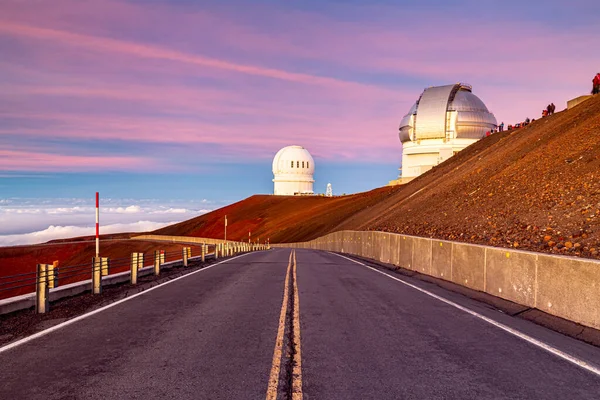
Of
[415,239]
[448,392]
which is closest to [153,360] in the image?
[448,392]

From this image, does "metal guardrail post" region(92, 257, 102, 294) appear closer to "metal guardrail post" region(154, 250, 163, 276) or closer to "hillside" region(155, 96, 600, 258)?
"metal guardrail post" region(154, 250, 163, 276)

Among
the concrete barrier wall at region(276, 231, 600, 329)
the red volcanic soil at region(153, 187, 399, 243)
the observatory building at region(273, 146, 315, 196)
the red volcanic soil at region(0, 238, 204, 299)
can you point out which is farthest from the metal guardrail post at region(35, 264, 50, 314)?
the observatory building at region(273, 146, 315, 196)

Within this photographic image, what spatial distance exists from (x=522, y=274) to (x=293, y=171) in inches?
4382

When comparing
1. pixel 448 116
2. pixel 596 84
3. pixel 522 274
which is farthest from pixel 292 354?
pixel 448 116

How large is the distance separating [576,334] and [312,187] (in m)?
118

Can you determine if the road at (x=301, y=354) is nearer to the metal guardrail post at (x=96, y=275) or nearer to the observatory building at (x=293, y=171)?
the metal guardrail post at (x=96, y=275)

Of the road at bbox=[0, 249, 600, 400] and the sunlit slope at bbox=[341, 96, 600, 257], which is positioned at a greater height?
the sunlit slope at bbox=[341, 96, 600, 257]

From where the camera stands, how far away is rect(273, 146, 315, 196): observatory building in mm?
119562

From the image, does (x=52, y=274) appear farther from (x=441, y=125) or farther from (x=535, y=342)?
(x=441, y=125)

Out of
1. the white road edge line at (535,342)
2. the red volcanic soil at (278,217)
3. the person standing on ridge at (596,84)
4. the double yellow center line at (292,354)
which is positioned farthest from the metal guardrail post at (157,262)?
the red volcanic soil at (278,217)

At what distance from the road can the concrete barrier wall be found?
75 cm

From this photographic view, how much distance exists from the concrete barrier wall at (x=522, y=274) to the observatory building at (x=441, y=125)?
59458 mm

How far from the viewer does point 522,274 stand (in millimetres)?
10445

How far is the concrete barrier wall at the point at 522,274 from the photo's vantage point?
848 centimetres
